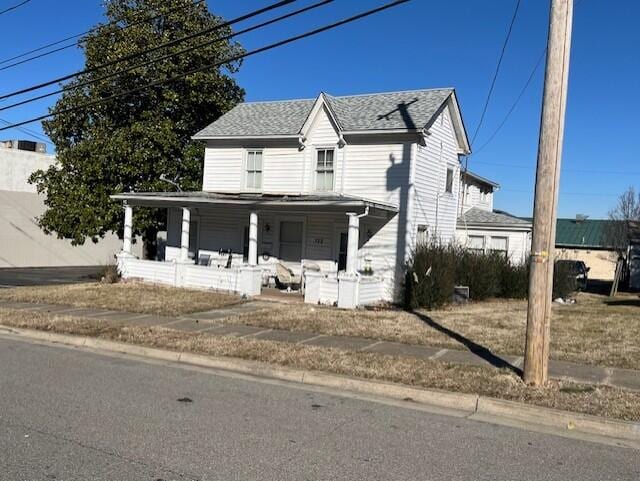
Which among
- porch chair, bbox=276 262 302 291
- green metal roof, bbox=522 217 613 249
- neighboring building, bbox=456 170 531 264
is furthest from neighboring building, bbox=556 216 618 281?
porch chair, bbox=276 262 302 291

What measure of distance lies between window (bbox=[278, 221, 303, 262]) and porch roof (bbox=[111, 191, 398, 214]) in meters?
1.29

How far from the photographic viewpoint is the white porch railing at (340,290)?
15.9m

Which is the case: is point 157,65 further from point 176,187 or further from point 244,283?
point 244,283

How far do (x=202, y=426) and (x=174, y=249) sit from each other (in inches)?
696

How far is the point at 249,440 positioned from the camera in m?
5.49

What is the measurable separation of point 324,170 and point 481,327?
878 cm

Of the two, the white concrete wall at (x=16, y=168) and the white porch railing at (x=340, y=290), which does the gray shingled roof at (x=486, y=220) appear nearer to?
the white porch railing at (x=340, y=290)

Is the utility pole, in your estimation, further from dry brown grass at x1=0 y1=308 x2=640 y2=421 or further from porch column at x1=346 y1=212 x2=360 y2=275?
porch column at x1=346 y1=212 x2=360 y2=275

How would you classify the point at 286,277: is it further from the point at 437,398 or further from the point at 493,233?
the point at 437,398

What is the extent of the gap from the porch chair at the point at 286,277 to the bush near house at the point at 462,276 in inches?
152

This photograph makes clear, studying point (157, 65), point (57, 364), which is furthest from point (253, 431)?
point (157, 65)

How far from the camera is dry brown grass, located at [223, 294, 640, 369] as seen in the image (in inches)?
401

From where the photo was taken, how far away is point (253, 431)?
5781mm

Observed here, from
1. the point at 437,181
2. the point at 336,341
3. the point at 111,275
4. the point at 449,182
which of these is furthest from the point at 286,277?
the point at 336,341
